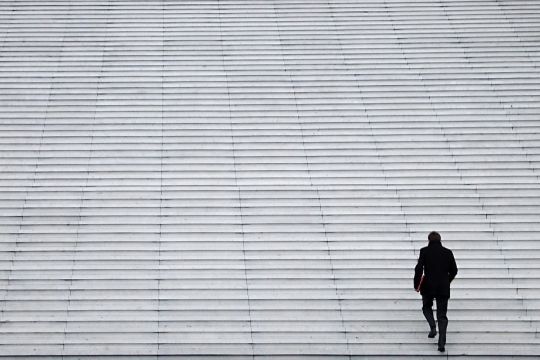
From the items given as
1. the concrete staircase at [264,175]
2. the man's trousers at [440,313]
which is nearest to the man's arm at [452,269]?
the man's trousers at [440,313]

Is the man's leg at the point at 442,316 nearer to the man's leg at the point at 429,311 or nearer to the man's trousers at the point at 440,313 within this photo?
the man's trousers at the point at 440,313

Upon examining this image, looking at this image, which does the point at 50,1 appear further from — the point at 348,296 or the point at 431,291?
the point at 431,291

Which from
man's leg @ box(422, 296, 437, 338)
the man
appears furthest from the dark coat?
man's leg @ box(422, 296, 437, 338)

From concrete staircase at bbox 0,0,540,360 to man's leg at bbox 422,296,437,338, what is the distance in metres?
0.20

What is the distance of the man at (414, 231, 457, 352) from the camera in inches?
295

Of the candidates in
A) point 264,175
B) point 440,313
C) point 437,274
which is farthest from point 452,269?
point 264,175

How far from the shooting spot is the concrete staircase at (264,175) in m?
8.20

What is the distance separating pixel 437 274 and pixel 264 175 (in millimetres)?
3337

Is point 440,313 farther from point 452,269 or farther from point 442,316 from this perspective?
point 452,269

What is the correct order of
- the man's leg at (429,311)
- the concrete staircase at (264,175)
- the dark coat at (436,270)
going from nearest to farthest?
the dark coat at (436,270) < the man's leg at (429,311) < the concrete staircase at (264,175)

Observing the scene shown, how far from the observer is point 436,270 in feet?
24.6

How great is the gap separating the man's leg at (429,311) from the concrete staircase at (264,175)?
0.20 metres

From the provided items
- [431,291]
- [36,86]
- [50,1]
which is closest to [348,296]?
[431,291]

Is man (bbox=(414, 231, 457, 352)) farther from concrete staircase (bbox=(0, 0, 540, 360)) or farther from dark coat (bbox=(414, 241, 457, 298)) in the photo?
concrete staircase (bbox=(0, 0, 540, 360))
